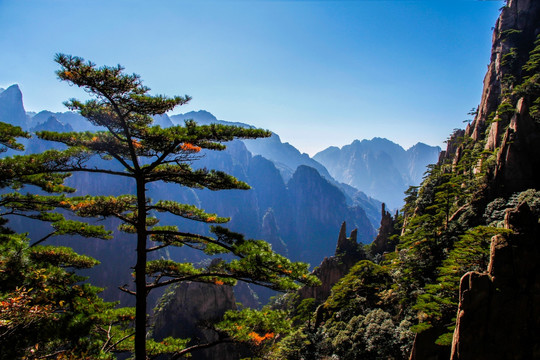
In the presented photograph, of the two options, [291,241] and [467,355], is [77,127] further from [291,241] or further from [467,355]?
[467,355]

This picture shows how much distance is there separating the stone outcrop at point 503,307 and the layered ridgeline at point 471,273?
35mm

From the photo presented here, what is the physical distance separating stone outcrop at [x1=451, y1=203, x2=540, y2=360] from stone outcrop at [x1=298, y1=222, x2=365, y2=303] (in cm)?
3053

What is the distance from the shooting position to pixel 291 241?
15875cm

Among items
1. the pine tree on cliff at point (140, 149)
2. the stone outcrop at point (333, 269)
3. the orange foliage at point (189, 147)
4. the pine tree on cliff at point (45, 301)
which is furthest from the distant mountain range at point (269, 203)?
the orange foliage at point (189, 147)

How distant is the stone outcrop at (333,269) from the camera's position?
39.4m

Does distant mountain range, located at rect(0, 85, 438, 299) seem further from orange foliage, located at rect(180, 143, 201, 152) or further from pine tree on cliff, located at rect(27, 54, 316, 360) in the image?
orange foliage, located at rect(180, 143, 201, 152)

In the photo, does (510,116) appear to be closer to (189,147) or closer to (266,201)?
(189,147)

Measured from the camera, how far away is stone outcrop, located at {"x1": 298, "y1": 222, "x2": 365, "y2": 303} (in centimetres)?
3941

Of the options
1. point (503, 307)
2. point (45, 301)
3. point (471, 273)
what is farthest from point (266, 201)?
point (45, 301)

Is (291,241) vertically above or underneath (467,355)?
above

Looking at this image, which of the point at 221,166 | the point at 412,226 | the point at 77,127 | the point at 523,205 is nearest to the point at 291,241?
the point at 221,166

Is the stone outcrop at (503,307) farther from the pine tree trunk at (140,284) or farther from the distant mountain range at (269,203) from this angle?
the distant mountain range at (269,203)

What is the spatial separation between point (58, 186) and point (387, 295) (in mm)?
22682

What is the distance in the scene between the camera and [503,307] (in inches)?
A: 380
